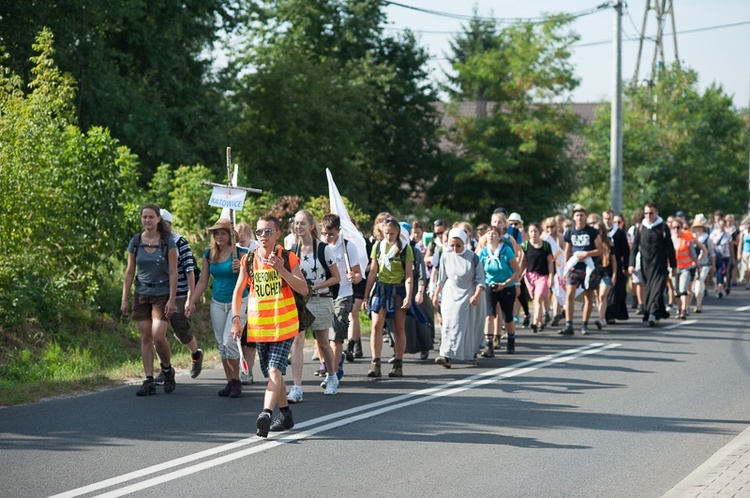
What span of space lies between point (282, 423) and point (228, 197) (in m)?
2.77

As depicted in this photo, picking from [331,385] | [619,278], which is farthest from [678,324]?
[331,385]

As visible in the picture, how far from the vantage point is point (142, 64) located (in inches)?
1168

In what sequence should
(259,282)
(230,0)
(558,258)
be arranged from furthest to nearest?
(230,0)
(558,258)
(259,282)

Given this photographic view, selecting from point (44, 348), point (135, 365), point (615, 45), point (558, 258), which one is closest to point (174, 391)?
point (135, 365)

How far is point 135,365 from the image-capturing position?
518 inches

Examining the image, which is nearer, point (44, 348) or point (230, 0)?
point (44, 348)

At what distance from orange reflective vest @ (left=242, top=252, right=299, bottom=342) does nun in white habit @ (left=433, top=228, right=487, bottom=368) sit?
4575mm

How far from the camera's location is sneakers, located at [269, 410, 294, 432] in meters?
8.79

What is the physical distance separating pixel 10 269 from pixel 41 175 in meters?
1.37

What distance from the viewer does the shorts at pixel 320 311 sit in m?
10.7

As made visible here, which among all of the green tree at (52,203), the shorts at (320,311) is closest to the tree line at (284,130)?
the green tree at (52,203)

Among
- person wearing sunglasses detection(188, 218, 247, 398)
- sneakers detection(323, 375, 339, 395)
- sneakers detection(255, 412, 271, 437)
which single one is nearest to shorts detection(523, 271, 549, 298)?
sneakers detection(323, 375, 339, 395)

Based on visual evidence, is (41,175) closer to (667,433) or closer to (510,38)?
(667,433)

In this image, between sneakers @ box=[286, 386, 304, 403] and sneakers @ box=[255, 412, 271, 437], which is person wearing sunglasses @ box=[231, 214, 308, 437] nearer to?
sneakers @ box=[255, 412, 271, 437]
